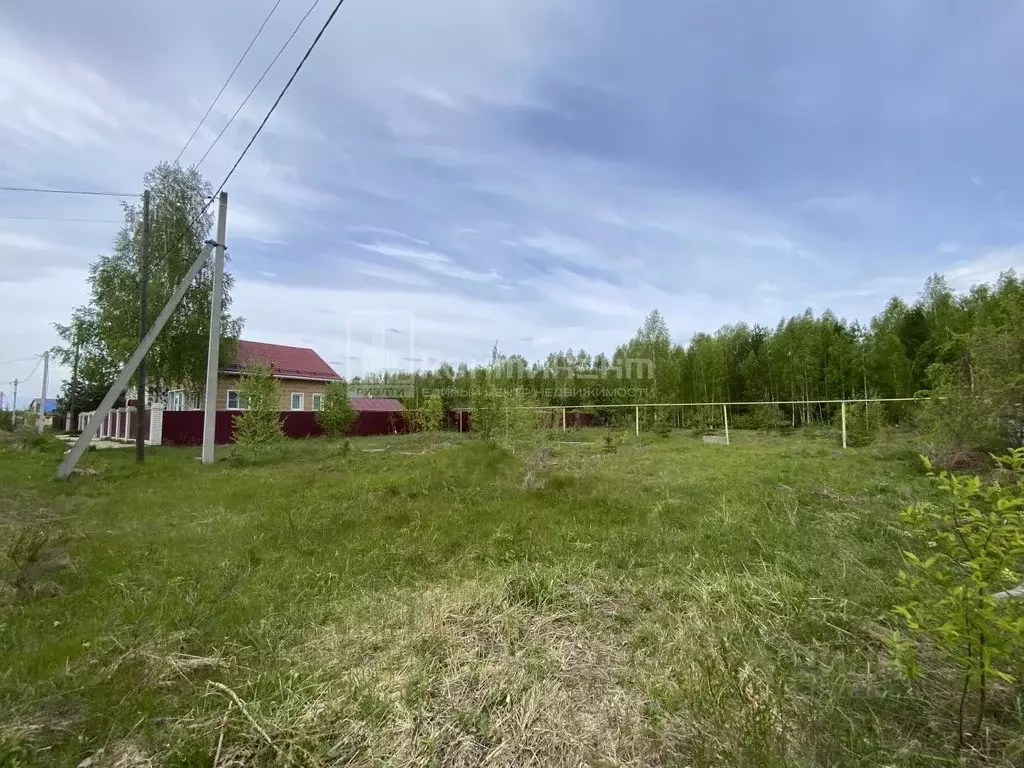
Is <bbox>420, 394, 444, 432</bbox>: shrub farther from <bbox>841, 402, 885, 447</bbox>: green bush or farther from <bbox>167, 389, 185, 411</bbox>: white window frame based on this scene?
<bbox>841, 402, 885, 447</bbox>: green bush

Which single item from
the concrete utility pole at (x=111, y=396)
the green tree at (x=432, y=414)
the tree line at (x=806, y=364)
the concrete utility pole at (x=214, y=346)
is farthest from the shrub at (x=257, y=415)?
the green tree at (x=432, y=414)

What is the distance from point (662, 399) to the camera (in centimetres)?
1991

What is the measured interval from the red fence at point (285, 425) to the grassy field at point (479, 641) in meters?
11.1

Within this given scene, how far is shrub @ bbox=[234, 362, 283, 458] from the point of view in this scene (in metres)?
11.7

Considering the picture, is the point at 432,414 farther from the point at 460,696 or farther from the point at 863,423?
the point at 460,696

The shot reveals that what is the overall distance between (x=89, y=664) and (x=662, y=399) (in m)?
19.3

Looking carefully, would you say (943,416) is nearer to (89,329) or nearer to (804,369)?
(804,369)

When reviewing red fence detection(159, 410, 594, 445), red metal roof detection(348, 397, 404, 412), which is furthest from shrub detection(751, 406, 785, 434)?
red metal roof detection(348, 397, 404, 412)

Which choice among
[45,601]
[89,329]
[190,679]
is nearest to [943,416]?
[190,679]

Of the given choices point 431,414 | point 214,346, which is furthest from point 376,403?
point 214,346

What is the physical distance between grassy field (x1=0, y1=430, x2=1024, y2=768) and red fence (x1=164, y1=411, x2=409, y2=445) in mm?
11094

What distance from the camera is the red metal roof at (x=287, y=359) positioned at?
22.8 metres

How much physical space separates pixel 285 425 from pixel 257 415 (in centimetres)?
710

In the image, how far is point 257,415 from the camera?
1186 centimetres
